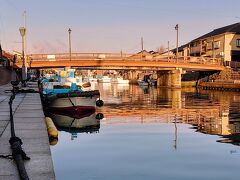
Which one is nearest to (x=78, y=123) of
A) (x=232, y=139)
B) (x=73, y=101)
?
(x=73, y=101)

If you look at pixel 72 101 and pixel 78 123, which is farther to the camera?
pixel 72 101

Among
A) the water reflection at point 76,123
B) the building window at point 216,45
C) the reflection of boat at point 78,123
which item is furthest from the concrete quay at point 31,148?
the building window at point 216,45

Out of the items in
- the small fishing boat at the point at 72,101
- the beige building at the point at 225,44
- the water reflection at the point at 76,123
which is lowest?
the water reflection at the point at 76,123

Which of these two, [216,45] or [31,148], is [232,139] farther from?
[216,45]

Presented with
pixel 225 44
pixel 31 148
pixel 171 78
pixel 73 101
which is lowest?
pixel 73 101

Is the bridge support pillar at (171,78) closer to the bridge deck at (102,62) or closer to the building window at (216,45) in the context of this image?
Answer: the bridge deck at (102,62)

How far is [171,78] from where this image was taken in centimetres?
7375

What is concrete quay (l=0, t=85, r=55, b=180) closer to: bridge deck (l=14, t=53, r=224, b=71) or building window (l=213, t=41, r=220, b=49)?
bridge deck (l=14, t=53, r=224, b=71)

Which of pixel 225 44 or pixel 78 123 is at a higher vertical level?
pixel 225 44

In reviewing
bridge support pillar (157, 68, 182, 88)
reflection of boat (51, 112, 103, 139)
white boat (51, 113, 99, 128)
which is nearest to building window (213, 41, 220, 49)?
bridge support pillar (157, 68, 182, 88)

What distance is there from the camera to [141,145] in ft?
51.1

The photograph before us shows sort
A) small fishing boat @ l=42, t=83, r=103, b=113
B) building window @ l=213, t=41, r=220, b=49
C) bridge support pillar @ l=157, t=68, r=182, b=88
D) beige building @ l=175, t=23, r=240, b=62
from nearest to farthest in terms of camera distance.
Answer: small fishing boat @ l=42, t=83, r=103, b=113
bridge support pillar @ l=157, t=68, r=182, b=88
beige building @ l=175, t=23, r=240, b=62
building window @ l=213, t=41, r=220, b=49

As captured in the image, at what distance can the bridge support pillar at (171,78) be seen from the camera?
233 ft

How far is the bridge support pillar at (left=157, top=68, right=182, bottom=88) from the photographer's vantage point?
71.0m
